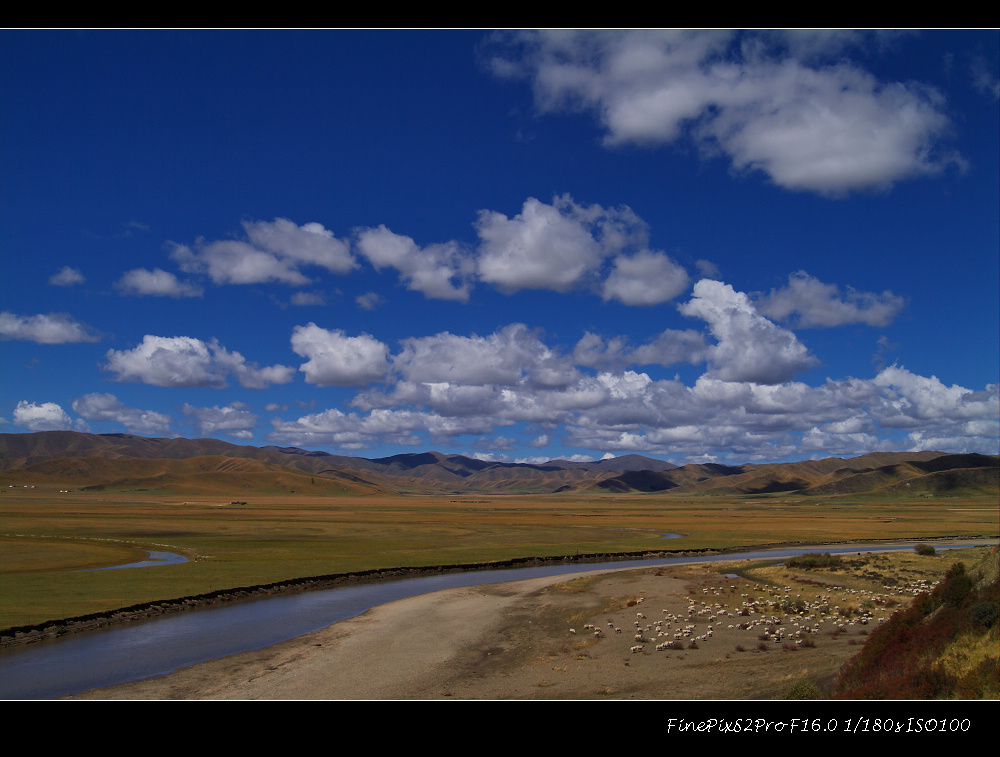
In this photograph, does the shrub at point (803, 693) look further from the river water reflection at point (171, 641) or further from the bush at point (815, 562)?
the bush at point (815, 562)

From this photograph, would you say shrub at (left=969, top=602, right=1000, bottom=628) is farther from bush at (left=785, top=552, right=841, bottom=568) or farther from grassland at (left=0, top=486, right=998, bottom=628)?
bush at (left=785, top=552, right=841, bottom=568)

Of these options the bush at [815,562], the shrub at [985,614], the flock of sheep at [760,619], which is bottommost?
the bush at [815,562]

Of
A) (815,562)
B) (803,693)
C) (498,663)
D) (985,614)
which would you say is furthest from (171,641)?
(815,562)

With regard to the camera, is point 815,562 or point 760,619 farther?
point 815,562

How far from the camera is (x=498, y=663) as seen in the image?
24.8 m

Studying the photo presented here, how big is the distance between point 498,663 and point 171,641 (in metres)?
15.9

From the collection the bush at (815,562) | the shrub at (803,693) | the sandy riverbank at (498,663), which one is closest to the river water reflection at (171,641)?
the sandy riverbank at (498,663)

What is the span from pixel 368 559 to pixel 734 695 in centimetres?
4740

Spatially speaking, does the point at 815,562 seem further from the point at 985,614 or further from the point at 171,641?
the point at 171,641

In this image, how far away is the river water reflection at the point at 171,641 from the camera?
2281cm

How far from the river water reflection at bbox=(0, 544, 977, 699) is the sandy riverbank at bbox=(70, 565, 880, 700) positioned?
1.72m

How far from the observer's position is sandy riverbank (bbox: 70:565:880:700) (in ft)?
67.5

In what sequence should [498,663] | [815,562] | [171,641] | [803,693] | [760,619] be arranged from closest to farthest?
[803,693]
[498,663]
[171,641]
[760,619]
[815,562]

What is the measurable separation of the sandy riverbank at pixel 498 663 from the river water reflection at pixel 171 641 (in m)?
1.72
